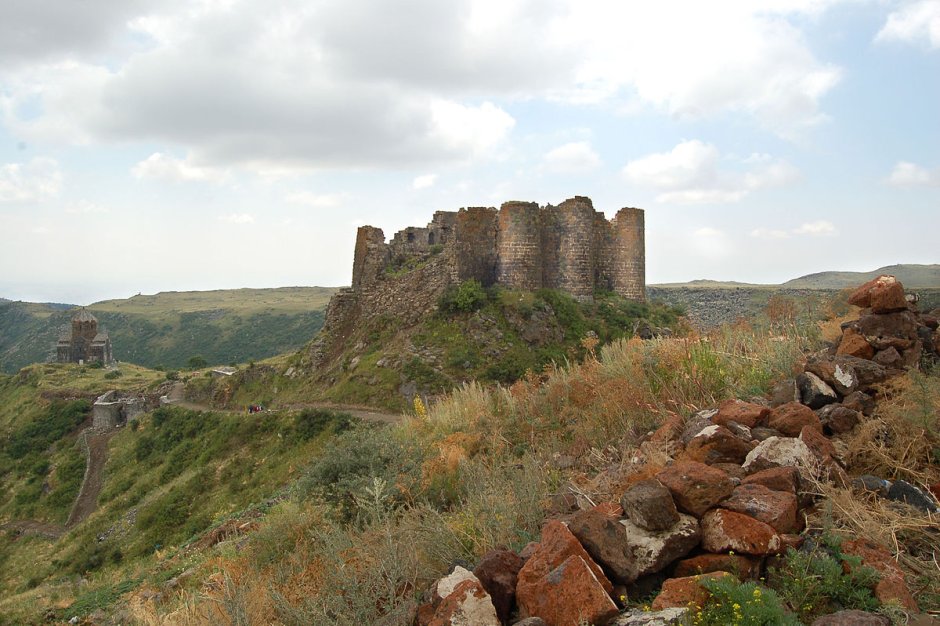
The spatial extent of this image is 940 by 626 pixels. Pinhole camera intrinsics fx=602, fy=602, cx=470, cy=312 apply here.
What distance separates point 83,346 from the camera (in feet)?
169

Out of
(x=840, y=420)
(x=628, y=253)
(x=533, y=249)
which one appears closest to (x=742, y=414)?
(x=840, y=420)

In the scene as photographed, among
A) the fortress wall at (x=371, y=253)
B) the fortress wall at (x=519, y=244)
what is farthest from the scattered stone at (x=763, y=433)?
the fortress wall at (x=371, y=253)

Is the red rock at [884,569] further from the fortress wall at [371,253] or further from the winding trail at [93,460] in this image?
the fortress wall at [371,253]

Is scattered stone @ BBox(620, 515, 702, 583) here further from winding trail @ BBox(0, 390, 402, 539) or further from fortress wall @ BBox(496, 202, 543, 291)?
fortress wall @ BBox(496, 202, 543, 291)

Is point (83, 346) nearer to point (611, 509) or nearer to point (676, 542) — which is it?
point (611, 509)

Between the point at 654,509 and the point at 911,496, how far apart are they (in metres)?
1.49

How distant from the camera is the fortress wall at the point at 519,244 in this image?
21656mm

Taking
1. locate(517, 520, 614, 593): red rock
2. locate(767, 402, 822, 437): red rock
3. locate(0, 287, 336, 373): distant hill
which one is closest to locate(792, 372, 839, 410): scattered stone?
locate(767, 402, 822, 437): red rock

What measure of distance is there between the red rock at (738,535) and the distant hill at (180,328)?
239 ft

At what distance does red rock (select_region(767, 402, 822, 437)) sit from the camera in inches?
163

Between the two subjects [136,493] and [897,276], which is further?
[897,276]

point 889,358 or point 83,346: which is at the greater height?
point 889,358

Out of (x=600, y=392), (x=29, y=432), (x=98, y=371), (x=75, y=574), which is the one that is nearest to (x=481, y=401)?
(x=600, y=392)

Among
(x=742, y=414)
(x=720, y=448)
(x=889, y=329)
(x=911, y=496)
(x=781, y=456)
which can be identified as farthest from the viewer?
(x=889, y=329)
